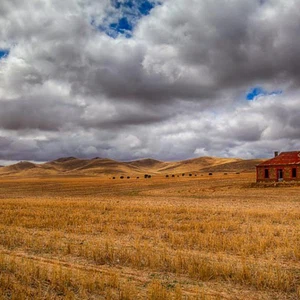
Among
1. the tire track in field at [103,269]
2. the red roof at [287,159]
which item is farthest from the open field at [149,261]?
the red roof at [287,159]

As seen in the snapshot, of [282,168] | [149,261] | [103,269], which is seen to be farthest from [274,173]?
[103,269]

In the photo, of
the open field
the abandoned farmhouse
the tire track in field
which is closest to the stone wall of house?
the abandoned farmhouse

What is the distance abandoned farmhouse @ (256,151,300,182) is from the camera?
54688 mm

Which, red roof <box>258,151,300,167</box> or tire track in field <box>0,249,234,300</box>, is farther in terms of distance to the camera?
red roof <box>258,151,300,167</box>

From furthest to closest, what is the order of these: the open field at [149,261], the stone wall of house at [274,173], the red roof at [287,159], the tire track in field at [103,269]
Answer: the red roof at [287,159]
the stone wall of house at [274,173]
the open field at [149,261]
the tire track in field at [103,269]

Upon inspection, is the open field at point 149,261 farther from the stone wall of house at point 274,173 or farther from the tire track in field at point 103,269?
the stone wall of house at point 274,173

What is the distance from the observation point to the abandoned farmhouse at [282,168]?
179 ft

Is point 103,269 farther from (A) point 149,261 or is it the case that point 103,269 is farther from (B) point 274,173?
(B) point 274,173

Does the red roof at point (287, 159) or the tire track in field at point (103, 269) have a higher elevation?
the red roof at point (287, 159)

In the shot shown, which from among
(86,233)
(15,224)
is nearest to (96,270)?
(86,233)

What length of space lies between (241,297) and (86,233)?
962cm

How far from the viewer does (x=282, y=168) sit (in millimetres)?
55844

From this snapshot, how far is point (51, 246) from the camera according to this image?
1288 centimetres

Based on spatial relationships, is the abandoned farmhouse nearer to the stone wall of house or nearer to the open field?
the stone wall of house
